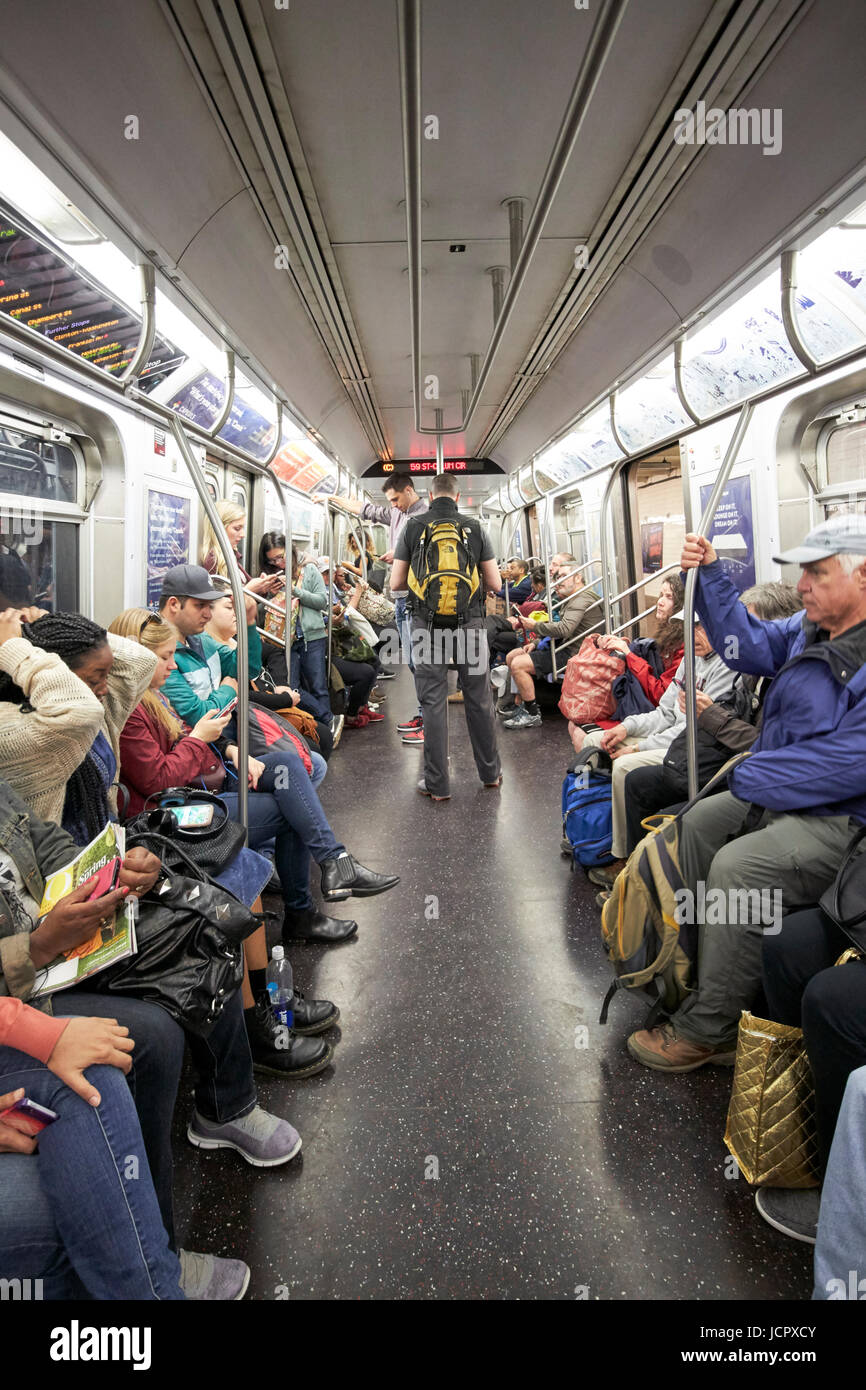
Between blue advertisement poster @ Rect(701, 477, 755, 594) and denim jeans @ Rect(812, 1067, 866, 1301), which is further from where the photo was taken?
blue advertisement poster @ Rect(701, 477, 755, 594)

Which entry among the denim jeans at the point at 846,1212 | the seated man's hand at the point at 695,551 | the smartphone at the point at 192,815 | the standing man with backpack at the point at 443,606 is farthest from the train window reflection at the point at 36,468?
the denim jeans at the point at 846,1212

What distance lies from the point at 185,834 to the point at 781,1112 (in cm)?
179

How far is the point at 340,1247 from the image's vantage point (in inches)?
63.5

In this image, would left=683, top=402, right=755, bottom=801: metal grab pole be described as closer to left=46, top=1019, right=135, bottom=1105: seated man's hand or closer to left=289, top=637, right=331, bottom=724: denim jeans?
left=46, top=1019, right=135, bottom=1105: seated man's hand

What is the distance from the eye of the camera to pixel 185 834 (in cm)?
209

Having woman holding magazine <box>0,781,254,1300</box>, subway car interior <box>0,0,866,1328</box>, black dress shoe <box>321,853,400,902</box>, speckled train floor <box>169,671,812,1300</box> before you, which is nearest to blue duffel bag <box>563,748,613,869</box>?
subway car interior <box>0,0,866,1328</box>

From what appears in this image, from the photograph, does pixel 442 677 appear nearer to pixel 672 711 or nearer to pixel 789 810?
pixel 672 711

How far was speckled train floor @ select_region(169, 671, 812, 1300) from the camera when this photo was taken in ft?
5.09


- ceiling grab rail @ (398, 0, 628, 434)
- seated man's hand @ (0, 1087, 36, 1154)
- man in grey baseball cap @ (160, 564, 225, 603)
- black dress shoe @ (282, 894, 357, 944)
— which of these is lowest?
black dress shoe @ (282, 894, 357, 944)

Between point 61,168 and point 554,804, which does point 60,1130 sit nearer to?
point 61,168

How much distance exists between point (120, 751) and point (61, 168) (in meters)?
1.79

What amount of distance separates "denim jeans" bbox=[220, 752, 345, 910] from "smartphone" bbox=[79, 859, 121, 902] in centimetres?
120

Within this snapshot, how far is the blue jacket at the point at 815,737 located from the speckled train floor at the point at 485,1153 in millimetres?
950
